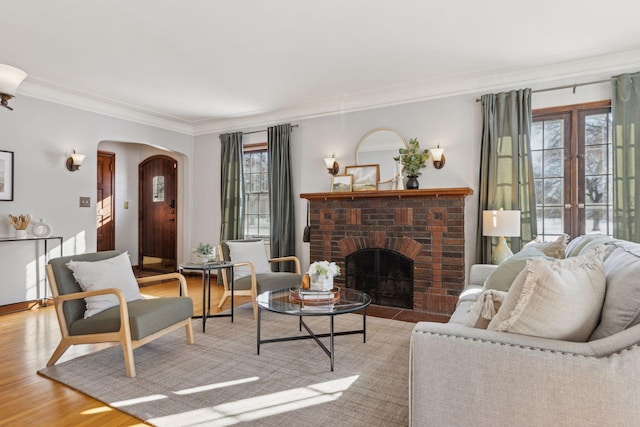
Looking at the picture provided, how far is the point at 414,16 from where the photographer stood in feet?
9.98

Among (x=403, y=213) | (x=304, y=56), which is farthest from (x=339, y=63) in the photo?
(x=403, y=213)

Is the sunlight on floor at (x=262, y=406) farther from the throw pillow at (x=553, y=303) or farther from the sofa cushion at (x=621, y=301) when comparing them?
the sofa cushion at (x=621, y=301)

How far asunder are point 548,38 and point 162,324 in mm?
4069

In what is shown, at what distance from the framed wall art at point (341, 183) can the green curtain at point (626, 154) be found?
2841 mm

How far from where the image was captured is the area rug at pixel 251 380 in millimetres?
2133

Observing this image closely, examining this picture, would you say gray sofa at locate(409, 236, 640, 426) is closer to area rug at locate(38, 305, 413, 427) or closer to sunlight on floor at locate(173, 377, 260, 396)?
area rug at locate(38, 305, 413, 427)

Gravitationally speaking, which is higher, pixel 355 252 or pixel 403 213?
pixel 403 213

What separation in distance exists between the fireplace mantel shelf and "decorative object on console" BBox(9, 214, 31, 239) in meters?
3.31

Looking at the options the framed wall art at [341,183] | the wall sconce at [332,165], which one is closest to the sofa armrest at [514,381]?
the framed wall art at [341,183]

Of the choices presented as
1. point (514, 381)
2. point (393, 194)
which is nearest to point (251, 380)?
point (514, 381)

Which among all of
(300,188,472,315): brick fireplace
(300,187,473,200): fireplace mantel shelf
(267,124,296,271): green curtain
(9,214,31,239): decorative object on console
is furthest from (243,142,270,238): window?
(9,214,31,239): decorative object on console

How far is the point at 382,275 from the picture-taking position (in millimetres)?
4742

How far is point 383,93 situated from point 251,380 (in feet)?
12.4

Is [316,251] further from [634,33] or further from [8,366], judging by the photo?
[634,33]
